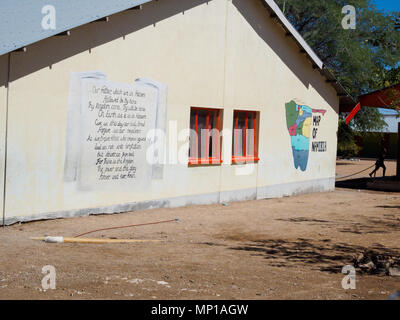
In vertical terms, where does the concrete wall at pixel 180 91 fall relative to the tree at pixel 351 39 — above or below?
below

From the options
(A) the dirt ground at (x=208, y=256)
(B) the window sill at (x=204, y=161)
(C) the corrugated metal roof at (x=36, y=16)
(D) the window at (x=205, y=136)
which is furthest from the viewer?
(D) the window at (x=205, y=136)

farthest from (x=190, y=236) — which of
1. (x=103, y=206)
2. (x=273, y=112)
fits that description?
(x=273, y=112)

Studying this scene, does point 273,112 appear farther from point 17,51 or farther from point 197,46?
point 17,51

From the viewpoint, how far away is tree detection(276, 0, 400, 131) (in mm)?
27672

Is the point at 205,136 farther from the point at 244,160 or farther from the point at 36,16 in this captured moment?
the point at 36,16

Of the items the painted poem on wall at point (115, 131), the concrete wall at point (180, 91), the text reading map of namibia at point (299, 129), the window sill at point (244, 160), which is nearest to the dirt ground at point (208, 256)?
the concrete wall at point (180, 91)

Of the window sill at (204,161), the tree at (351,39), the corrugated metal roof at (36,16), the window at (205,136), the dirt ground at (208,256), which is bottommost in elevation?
the dirt ground at (208,256)

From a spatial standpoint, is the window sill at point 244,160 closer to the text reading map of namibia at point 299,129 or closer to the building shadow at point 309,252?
the text reading map of namibia at point 299,129

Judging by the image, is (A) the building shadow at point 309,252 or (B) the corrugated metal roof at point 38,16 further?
(B) the corrugated metal roof at point 38,16

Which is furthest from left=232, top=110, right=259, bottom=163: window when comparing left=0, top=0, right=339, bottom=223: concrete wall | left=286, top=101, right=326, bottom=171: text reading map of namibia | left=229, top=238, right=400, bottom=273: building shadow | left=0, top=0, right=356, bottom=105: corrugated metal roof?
left=229, top=238, right=400, bottom=273: building shadow

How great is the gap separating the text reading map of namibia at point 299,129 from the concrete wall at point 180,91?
0.90 feet

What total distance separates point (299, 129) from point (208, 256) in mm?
10587

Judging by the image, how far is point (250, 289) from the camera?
695 centimetres

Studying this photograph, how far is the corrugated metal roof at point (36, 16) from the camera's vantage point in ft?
33.1
